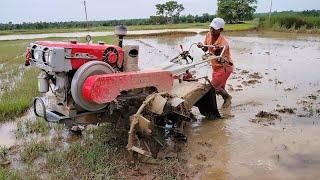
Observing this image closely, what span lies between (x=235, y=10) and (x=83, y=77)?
51.1 meters

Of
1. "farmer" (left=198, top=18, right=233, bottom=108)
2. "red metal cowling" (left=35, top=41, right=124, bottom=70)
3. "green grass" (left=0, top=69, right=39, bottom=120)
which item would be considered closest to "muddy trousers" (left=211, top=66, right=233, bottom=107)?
"farmer" (left=198, top=18, right=233, bottom=108)

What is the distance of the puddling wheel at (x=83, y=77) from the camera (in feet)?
14.8

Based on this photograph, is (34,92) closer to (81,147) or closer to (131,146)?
(81,147)

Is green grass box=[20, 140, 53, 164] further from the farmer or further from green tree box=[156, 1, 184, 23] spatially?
green tree box=[156, 1, 184, 23]

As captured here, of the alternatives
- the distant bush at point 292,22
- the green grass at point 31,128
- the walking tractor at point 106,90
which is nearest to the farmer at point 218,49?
the walking tractor at point 106,90

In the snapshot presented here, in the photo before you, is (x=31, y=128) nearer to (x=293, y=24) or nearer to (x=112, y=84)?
(x=112, y=84)

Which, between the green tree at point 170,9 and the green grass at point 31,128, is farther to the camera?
the green tree at point 170,9

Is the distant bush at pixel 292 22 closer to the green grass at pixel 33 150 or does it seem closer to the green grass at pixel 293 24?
the green grass at pixel 293 24

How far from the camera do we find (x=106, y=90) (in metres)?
4.45

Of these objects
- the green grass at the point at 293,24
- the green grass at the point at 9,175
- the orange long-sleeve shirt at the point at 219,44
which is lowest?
the green grass at the point at 9,175

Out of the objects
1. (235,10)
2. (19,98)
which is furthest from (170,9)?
(19,98)

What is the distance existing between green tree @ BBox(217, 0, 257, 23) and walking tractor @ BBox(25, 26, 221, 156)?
4919 cm

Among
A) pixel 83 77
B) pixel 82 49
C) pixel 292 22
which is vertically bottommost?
pixel 292 22

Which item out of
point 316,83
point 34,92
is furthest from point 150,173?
point 316,83
